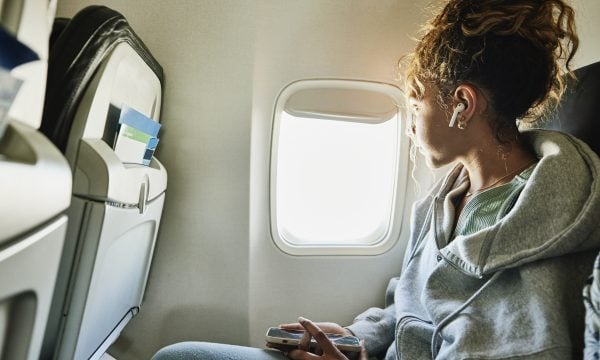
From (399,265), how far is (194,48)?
4.11ft

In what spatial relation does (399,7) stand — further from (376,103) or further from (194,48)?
(194,48)

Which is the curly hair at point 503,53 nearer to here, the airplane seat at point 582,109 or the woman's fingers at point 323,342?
the airplane seat at point 582,109

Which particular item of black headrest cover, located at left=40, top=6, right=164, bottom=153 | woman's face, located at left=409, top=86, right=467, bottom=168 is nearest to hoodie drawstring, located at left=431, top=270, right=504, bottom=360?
woman's face, located at left=409, top=86, right=467, bottom=168

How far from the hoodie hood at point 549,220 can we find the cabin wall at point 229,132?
2.86 feet

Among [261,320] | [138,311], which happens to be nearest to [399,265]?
[261,320]

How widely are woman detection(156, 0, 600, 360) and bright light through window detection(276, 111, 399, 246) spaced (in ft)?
1.73

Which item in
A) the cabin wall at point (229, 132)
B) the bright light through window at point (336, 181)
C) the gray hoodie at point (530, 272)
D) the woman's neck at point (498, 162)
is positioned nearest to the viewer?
the gray hoodie at point (530, 272)

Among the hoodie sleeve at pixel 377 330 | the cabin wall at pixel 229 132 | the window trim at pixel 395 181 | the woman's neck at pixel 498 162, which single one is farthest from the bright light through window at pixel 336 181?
the woman's neck at pixel 498 162

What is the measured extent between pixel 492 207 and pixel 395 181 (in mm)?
797

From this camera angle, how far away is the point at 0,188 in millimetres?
462

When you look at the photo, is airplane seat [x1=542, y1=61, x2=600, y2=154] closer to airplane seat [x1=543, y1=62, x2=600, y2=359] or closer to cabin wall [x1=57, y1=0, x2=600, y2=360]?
airplane seat [x1=543, y1=62, x2=600, y2=359]

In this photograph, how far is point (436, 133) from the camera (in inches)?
42.2

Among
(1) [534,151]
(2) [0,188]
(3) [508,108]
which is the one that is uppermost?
(3) [508,108]

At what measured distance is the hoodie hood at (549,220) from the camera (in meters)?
0.76
